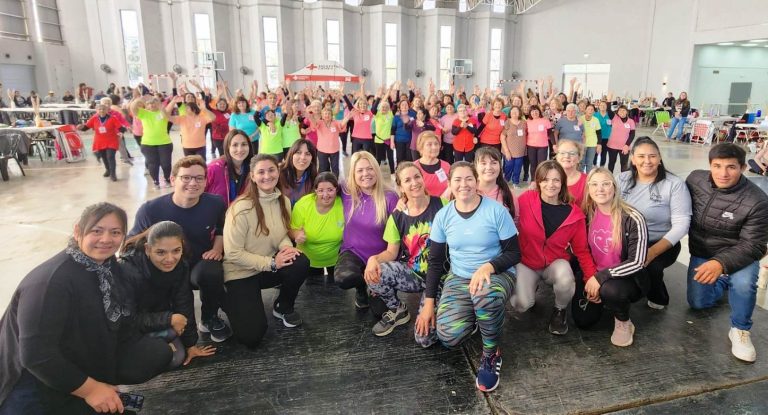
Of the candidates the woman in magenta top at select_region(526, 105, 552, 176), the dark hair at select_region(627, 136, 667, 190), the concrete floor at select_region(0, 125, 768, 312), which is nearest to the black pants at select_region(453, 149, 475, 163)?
the woman in magenta top at select_region(526, 105, 552, 176)

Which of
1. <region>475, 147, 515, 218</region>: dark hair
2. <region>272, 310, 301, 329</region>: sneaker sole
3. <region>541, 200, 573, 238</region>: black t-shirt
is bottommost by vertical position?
<region>272, 310, 301, 329</region>: sneaker sole

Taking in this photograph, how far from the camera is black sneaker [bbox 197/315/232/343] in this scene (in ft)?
8.61

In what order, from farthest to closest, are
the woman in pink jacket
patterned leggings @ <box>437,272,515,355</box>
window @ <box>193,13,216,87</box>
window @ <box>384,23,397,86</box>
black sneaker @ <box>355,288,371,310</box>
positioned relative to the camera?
window @ <box>384,23,397,86</box> → window @ <box>193,13,216,87</box> → the woman in pink jacket → black sneaker @ <box>355,288,371,310</box> → patterned leggings @ <box>437,272,515,355</box>

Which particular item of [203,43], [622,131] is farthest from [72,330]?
[203,43]

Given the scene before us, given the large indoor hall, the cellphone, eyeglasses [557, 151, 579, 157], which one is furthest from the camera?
eyeglasses [557, 151, 579, 157]

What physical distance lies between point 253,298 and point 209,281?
0.88 ft

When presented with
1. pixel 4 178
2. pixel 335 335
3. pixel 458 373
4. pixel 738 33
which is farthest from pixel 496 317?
pixel 738 33

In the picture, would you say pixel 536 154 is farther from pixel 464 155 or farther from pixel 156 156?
pixel 156 156

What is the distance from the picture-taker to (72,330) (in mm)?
1625

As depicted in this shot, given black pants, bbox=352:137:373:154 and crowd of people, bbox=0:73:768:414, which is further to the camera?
black pants, bbox=352:137:373:154

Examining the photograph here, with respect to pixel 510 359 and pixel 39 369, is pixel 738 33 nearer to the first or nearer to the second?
pixel 510 359

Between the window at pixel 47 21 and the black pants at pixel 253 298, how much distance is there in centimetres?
2291

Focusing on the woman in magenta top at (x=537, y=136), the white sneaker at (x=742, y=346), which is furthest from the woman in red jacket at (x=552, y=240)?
the woman in magenta top at (x=537, y=136)

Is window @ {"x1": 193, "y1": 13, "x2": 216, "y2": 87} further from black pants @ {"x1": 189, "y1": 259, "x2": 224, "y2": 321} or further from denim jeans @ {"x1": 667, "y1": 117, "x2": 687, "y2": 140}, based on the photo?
black pants @ {"x1": 189, "y1": 259, "x2": 224, "y2": 321}
